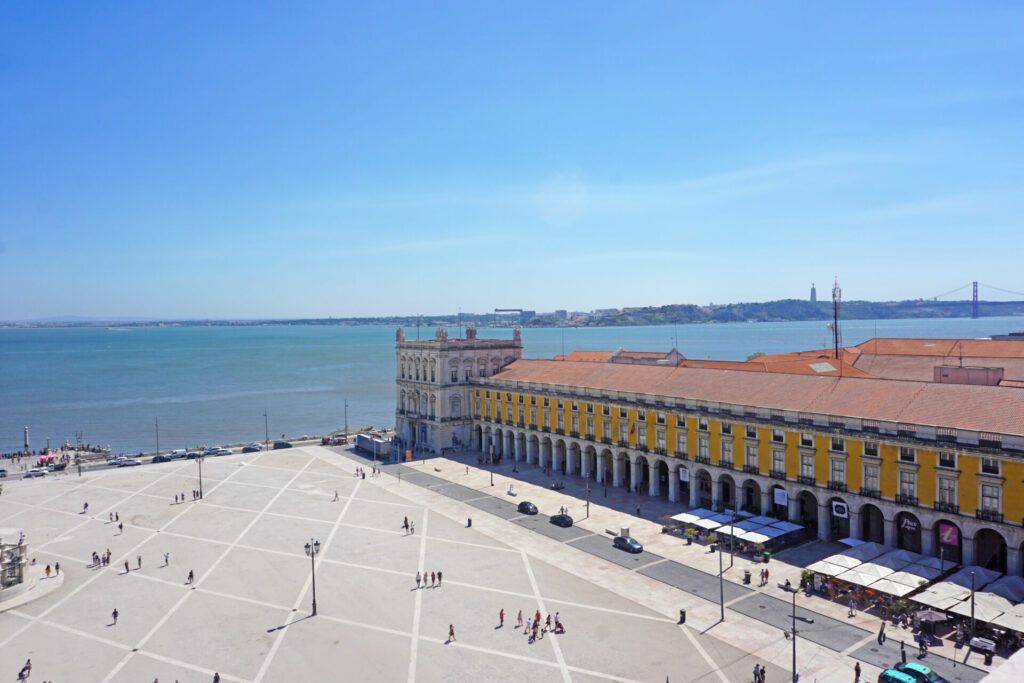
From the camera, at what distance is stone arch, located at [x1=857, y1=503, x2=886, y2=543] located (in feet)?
146

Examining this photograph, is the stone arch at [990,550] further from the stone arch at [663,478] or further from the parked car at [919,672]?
the stone arch at [663,478]

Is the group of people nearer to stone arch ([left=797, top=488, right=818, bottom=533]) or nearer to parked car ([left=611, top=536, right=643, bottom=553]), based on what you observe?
parked car ([left=611, top=536, right=643, bottom=553])

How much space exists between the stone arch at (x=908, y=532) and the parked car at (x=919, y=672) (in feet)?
47.3

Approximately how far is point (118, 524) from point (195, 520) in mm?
5464

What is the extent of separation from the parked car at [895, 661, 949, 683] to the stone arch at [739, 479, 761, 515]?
22.3m

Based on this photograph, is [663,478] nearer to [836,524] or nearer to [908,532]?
[836,524]

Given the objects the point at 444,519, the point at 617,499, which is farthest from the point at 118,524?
the point at 617,499

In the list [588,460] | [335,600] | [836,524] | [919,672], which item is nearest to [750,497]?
[836,524]

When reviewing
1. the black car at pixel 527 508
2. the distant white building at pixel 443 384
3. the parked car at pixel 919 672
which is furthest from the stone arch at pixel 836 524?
the distant white building at pixel 443 384

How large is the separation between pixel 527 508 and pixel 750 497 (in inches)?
666

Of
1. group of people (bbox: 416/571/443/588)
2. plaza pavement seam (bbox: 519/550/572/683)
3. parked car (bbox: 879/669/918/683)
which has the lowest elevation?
plaza pavement seam (bbox: 519/550/572/683)

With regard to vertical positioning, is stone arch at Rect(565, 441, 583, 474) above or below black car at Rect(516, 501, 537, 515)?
above

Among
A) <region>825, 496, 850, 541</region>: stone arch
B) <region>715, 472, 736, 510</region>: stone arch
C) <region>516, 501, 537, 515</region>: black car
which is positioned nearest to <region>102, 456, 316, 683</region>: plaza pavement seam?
<region>516, 501, 537, 515</region>: black car

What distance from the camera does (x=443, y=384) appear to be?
8294 centimetres
